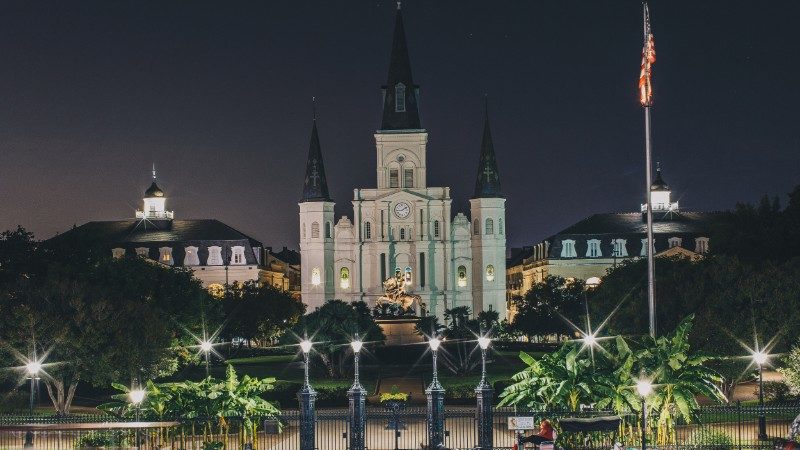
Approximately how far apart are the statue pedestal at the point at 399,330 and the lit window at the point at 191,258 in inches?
2590

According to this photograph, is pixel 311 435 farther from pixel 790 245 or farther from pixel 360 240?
pixel 360 240

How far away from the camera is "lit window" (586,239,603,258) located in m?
158

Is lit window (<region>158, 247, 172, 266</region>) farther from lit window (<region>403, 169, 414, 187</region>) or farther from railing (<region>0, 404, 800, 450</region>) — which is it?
railing (<region>0, 404, 800, 450</region>)

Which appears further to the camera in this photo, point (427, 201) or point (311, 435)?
point (427, 201)

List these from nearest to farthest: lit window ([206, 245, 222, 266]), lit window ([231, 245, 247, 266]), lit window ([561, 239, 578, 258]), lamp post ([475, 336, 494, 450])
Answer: lamp post ([475, 336, 494, 450]) < lit window ([561, 239, 578, 258]) < lit window ([206, 245, 222, 266]) < lit window ([231, 245, 247, 266])

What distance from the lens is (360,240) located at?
506 feet

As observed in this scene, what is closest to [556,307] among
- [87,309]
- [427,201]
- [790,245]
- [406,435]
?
[427,201]

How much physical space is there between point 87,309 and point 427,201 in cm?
9714

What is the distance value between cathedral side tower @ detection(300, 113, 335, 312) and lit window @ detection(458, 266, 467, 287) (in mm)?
14154

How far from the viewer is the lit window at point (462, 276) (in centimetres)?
15488

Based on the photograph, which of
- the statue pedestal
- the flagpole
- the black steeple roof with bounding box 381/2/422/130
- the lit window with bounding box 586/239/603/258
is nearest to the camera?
the flagpole

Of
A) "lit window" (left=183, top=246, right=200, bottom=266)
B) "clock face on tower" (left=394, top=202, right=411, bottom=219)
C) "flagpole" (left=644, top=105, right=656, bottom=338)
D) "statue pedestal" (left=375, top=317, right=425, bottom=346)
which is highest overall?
"clock face on tower" (left=394, top=202, right=411, bottom=219)

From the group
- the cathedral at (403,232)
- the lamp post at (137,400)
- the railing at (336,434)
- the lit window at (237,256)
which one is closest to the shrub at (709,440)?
the railing at (336,434)

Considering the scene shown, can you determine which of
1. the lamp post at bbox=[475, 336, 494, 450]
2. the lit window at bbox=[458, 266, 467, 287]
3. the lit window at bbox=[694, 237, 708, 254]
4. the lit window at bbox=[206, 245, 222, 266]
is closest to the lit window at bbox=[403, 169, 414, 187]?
the lit window at bbox=[458, 266, 467, 287]
